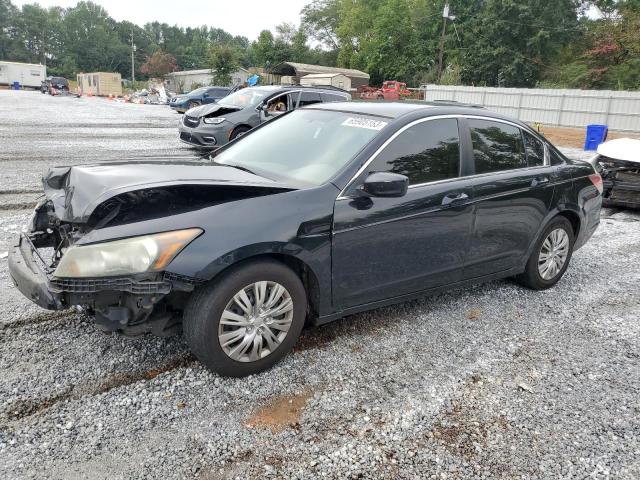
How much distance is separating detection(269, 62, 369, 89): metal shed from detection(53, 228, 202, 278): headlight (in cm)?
4459

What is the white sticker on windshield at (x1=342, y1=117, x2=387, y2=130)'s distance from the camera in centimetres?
366

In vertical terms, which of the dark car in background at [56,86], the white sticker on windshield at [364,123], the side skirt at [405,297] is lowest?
the side skirt at [405,297]

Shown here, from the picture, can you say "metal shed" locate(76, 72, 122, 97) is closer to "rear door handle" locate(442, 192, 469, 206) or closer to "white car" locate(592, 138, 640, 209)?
"white car" locate(592, 138, 640, 209)

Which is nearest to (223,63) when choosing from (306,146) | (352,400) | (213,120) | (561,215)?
(213,120)

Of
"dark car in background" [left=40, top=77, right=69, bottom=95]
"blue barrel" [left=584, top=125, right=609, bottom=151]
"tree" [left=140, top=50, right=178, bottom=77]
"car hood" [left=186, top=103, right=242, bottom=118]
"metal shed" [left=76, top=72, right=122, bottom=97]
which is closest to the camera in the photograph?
"car hood" [left=186, top=103, right=242, bottom=118]

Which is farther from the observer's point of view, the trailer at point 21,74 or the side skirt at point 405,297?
the trailer at point 21,74

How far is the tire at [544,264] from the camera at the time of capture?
15.3 feet

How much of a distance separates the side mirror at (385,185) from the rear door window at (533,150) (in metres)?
Answer: 1.85

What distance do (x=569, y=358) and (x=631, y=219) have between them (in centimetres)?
562

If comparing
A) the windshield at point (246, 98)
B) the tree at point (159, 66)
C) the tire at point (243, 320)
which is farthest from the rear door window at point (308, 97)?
the tree at point (159, 66)

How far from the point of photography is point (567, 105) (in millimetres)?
26297

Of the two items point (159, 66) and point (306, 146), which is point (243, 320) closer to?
point (306, 146)

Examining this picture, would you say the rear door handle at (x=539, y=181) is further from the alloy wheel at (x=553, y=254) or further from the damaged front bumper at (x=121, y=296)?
the damaged front bumper at (x=121, y=296)

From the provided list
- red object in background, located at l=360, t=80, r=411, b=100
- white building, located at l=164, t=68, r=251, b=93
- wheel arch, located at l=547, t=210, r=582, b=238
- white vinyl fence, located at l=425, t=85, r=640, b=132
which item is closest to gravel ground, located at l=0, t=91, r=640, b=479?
wheel arch, located at l=547, t=210, r=582, b=238
